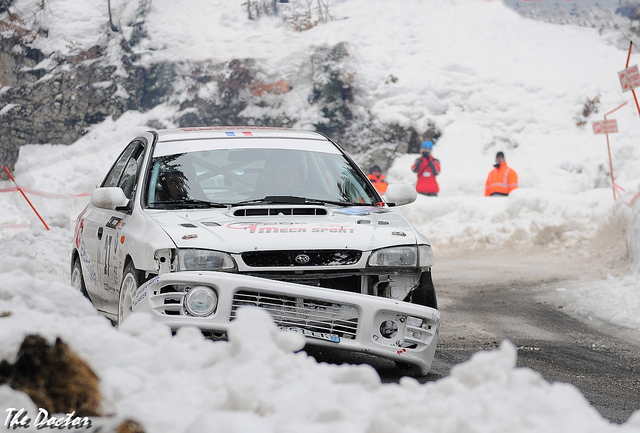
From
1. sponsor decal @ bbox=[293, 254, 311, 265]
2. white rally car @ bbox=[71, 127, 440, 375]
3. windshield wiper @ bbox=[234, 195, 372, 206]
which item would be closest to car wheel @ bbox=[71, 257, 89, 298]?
white rally car @ bbox=[71, 127, 440, 375]

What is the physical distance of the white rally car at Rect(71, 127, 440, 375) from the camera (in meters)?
4.81

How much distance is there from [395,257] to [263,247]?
79cm

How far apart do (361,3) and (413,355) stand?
28.6 m

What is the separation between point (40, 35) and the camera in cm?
3061

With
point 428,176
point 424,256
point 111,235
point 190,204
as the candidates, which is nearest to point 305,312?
point 424,256

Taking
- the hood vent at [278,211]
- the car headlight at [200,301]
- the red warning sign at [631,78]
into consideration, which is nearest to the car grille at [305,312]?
the car headlight at [200,301]

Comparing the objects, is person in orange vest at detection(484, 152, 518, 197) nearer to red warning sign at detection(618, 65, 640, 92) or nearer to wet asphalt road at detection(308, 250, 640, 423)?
red warning sign at detection(618, 65, 640, 92)

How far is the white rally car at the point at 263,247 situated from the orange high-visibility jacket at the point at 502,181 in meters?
13.6

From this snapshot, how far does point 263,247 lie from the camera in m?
5.04

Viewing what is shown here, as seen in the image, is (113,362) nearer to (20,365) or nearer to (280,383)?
(20,365)

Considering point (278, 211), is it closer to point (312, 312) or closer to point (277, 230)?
→ point (277, 230)

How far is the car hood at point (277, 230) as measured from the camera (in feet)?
16.6

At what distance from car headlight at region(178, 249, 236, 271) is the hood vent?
0.58 metres

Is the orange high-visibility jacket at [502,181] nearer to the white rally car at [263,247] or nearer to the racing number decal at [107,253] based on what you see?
the white rally car at [263,247]
